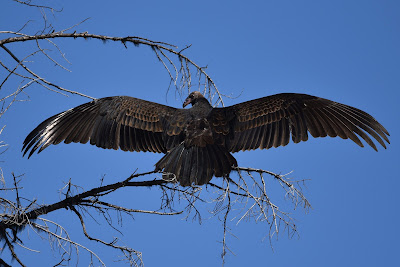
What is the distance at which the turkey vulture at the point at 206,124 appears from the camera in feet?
16.2

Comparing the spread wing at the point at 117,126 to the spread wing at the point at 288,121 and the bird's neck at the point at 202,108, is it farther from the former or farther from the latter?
the spread wing at the point at 288,121

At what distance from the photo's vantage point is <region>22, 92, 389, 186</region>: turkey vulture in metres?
4.94

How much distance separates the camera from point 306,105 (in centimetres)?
525

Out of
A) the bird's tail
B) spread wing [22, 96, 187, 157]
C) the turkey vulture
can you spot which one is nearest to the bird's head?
the turkey vulture

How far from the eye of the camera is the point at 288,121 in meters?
5.15

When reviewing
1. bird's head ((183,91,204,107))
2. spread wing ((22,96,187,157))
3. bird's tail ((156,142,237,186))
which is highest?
bird's head ((183,91,204,107))

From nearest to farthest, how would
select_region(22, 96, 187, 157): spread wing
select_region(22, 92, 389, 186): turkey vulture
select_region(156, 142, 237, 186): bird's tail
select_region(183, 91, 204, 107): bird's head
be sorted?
select_region(156, 142, 237, 186): bird's tail → select_region(22, 92, 389, 186): turkey vulture → select_region(22, 96, 187, 157): spread wing → select_region(183, 91, 204, 107): bird's head

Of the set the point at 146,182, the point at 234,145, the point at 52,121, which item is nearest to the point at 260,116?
the point at 234,145

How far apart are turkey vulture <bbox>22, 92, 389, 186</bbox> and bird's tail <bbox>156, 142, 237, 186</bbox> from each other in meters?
0.20

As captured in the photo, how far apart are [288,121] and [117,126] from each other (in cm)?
177

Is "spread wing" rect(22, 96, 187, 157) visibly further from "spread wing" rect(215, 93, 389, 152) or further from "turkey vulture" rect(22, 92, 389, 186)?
"spread wing" rect(215, 93, 389, 152)

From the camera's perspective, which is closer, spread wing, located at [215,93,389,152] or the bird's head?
spread wing, located at [215,93,389,152]

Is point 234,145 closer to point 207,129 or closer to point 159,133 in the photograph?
point 207,129

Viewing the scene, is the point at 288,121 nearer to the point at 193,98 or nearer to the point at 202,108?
the point at 202,108
